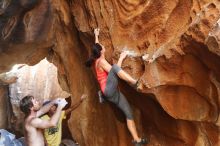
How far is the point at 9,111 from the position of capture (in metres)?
10.9

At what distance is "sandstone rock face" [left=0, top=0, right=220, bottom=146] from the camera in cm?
525

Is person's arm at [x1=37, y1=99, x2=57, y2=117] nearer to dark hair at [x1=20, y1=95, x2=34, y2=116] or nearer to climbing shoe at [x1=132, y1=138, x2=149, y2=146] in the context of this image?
dark hair at [x1=20, y1=95, x2=34, y2=116]

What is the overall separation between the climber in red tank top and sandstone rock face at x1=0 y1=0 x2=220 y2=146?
134 mm

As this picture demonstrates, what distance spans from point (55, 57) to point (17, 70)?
2.52 metres

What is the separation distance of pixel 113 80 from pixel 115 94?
242 mm

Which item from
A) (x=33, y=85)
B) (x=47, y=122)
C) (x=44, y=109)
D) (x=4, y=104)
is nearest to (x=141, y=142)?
(x=47, y=122)

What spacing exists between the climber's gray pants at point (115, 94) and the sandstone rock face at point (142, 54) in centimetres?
17

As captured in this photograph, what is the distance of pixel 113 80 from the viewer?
6.05 meters

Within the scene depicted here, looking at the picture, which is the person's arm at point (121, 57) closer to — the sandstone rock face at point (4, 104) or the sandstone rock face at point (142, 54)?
the sandstone rock face at point (142, 54)

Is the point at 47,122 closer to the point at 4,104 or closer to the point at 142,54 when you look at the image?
the point at 142,54

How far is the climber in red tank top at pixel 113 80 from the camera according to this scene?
19.6 feet

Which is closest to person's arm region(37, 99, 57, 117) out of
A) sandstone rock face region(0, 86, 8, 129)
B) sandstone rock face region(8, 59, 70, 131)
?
sandstone rock face region(8, 59, 70, 131)

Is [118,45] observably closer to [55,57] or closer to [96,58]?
[96,58]

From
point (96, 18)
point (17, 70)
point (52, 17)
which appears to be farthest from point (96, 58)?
point (17, 70)
